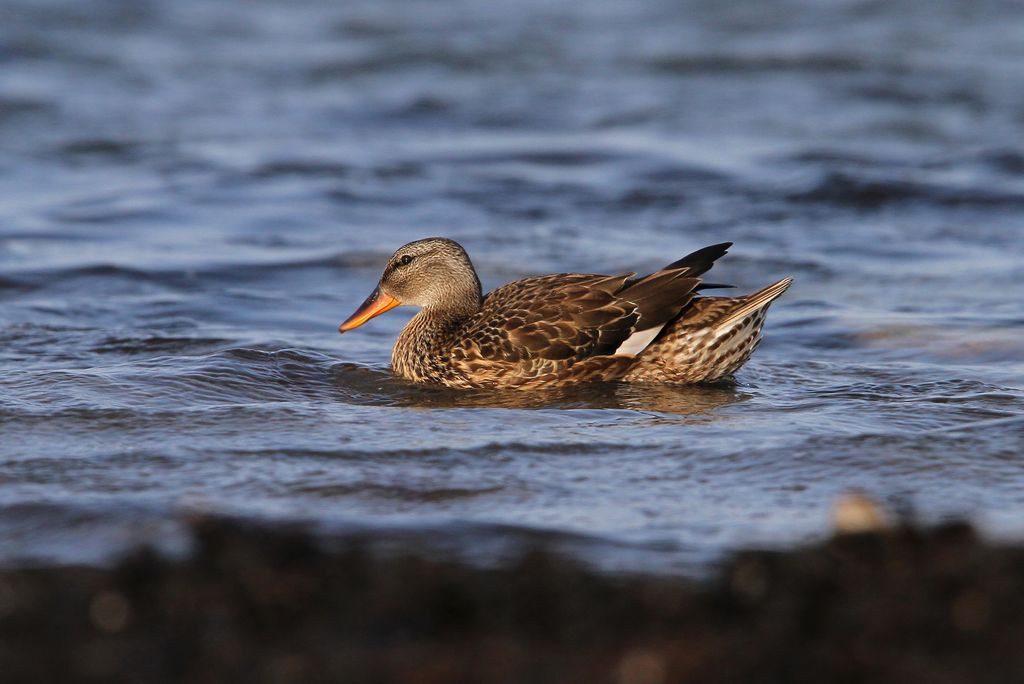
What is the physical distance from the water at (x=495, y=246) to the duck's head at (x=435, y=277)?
1.89ft

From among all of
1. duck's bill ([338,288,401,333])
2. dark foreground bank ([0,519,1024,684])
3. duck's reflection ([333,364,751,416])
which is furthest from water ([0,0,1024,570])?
dark foreground bank ([0,519,1024,684])

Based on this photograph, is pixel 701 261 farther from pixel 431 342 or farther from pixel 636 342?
pixel 431 342

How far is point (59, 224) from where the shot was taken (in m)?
13.1

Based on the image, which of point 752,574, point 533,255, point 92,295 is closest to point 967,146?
point 533,255

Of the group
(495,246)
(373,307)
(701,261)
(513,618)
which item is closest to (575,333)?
(701,261)

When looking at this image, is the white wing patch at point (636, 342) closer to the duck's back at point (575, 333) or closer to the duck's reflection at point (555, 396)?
the duck's back at point (575, 333)

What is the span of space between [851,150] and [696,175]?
2.19 meters

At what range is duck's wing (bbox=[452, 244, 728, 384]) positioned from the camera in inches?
332

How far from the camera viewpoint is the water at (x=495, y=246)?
6.34 m

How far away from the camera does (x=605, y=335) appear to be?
846 cm

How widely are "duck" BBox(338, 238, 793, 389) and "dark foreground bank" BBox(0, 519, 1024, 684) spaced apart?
364 centimetres

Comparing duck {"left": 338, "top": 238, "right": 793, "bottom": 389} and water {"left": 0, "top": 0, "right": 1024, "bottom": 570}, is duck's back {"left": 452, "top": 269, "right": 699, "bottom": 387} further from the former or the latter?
water {"left": 0, "top": 0, "right": 1024, "bottom": 570}

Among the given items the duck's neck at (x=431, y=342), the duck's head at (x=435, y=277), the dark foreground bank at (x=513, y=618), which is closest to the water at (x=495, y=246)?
the duck's neck at (x=431, y=342)

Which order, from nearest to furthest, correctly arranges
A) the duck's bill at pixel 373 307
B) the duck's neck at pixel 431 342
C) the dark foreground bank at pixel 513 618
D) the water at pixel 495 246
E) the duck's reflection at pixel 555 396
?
the dark foreground bank at pixel 513 618
the water at pixel 495 246
the duck's reflection at pixel 555 396
the duck's neck at pixel 431 342
the duck's bill at pixel 373 307
